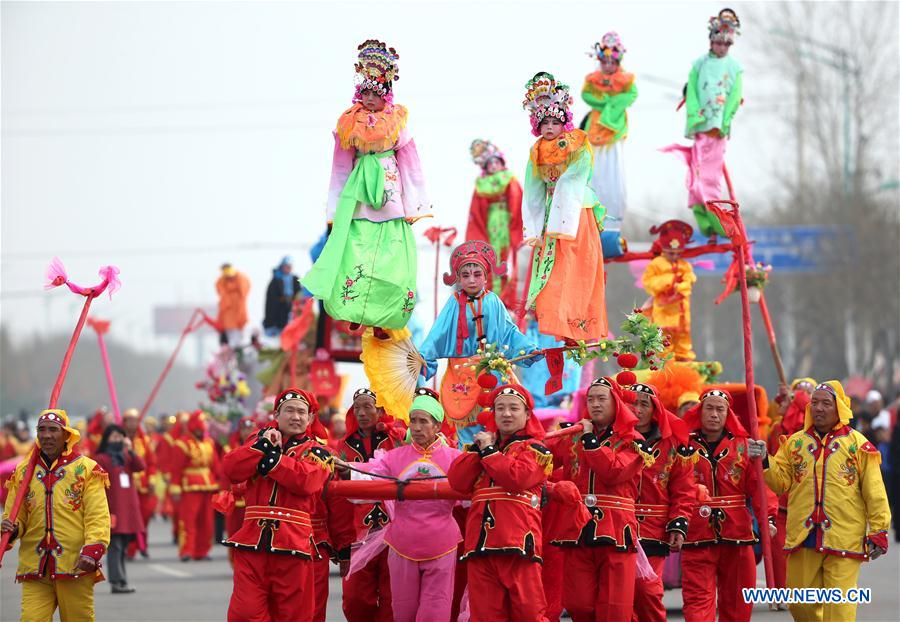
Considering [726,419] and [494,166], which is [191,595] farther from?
[726,419]

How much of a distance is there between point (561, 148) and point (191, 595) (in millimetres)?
7247

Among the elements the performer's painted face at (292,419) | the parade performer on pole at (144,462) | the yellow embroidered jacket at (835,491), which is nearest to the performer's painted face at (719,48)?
the yellow embroidered jacket at (835,491)

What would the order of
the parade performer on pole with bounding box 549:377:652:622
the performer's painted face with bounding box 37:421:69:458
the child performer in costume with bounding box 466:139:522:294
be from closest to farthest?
the parade performer on pole with bounding box 549:377:652:622, the performer's painted face with bounding box 37:421:69:458, the child performer in costume with bounding box 466:139:522:294

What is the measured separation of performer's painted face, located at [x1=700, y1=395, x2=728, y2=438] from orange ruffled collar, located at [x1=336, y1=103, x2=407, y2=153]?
11.0ft

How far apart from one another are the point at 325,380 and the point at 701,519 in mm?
9463

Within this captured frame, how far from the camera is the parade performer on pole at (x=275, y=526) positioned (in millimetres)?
10500

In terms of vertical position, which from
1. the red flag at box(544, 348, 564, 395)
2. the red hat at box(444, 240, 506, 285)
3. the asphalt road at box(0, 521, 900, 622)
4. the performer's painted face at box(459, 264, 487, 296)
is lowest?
the asphalt road at box(0, 521, 900, 622)

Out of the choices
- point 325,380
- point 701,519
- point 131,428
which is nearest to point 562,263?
point 701,519

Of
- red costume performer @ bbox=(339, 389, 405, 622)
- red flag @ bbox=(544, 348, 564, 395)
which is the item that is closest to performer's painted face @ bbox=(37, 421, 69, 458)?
red costume performer @ bbox=(339, 389, 405, 622)

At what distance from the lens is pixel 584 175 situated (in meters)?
13.3

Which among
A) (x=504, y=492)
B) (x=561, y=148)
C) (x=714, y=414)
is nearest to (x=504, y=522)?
(x=504, y=492)

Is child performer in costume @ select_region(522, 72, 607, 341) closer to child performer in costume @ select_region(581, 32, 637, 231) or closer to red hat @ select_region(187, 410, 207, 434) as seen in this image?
child performer in costume @ select_region(581, 32, 637, 231)

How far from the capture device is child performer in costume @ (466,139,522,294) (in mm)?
18016

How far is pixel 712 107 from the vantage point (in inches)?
618
